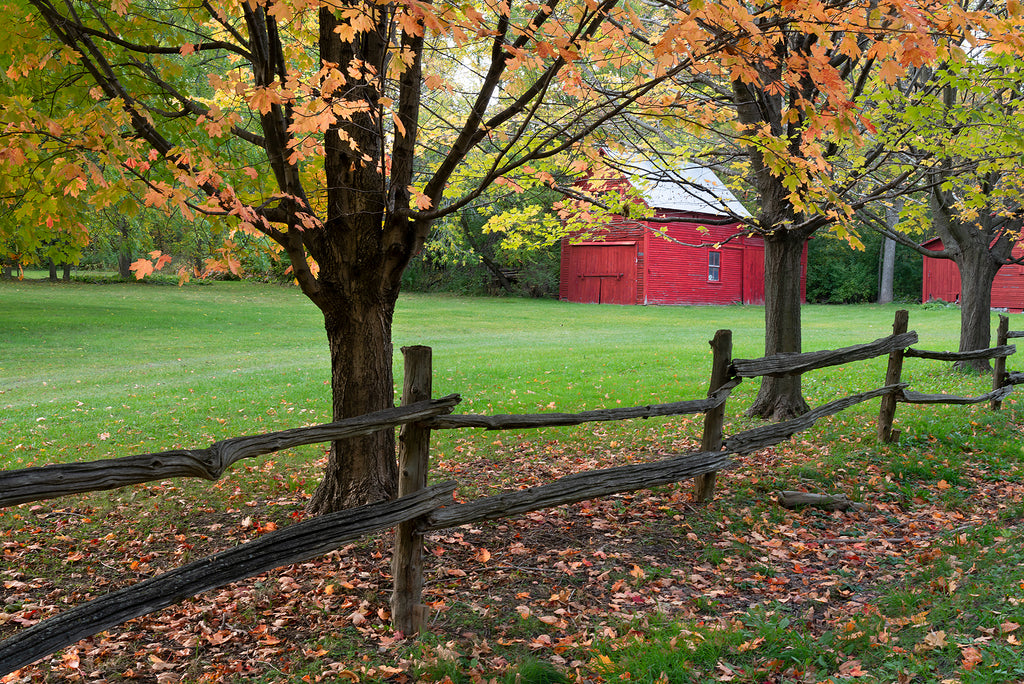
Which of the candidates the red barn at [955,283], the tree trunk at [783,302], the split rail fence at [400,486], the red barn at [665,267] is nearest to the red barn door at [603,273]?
the red barn at [665,267]

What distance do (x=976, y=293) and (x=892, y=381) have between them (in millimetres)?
6510

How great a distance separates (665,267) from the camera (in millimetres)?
35344

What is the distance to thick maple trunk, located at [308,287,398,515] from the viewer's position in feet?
20.2

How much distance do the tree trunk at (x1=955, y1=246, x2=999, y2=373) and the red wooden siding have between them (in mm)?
20164

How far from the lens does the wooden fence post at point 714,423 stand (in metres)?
6.59

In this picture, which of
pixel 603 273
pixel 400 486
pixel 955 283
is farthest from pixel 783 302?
pixel 955 283

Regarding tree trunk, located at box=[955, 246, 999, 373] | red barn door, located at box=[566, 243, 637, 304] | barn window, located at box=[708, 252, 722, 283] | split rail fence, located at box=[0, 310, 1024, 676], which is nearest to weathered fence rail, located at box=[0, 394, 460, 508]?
split rail fence, located at box=[0, 310, 1024, 676]

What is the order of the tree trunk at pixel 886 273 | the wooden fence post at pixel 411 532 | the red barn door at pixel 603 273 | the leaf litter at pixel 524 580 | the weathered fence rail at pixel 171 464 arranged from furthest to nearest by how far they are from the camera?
the tree trunk at pixel 886 273 → the red barn door at pixel 603 273 → the wooden fence post at pixel 411 532 → the leaf litter at pixel 524 580 → the weathered fence rail at pixel 171 464

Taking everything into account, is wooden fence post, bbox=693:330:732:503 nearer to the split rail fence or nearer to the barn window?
the split rail fence

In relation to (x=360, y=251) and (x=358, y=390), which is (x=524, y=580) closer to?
(x=358, y=390)

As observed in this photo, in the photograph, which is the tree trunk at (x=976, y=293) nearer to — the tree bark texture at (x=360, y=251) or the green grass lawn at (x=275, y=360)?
the green grass lawn at (x=275, y=360)

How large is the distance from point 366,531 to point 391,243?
2642 millimetres

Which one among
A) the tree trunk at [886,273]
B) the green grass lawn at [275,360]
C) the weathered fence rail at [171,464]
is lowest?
the green grass lawn at [275,360]

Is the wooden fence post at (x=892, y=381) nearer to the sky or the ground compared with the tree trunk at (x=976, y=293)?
nearer to the ground
